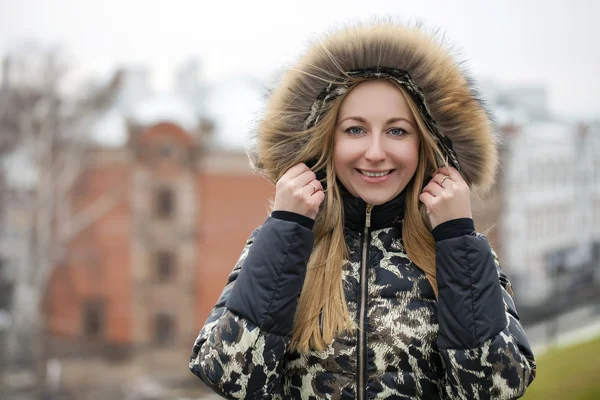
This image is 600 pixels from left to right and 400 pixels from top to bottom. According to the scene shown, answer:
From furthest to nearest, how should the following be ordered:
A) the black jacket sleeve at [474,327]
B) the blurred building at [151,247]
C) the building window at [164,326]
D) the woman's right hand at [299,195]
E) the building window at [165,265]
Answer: the building window at [164,326] → the building window at [165,265] → the blurred building at [151,247] → the woman's right hand at [299,195] → the black jacket sleeve at [474,327]

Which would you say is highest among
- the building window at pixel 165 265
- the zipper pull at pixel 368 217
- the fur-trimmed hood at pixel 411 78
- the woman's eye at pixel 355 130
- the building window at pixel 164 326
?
the fur-trimmed hood at pixel 411 78

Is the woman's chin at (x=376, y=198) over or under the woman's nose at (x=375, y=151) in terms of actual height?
under

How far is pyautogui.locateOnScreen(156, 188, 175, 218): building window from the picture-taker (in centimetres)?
2128

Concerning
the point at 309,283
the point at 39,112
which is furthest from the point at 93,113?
the point at 309,283

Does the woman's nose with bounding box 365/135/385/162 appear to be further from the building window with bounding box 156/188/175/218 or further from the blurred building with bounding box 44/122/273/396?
the building window with bounding box 156/188/175/218

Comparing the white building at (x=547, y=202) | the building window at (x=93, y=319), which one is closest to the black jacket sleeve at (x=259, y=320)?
the building window at (x=93, y=319)

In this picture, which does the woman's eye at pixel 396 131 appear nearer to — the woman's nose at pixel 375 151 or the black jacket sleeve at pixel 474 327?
the woman's nose at pixel 375 151

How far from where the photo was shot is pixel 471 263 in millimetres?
1375

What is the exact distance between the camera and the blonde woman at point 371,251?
1364 millimetres

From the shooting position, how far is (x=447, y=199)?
1430 mm

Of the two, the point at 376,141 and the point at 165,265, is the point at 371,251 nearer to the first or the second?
the point at 376,141

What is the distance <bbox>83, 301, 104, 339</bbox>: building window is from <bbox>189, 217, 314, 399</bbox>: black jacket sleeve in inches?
837

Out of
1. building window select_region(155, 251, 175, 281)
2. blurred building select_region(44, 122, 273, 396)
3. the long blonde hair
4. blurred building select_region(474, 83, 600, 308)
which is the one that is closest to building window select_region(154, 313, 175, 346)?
blurred building select_region(44, 122, 273, 396)

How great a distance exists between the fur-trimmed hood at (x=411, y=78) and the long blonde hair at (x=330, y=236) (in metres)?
0.03
